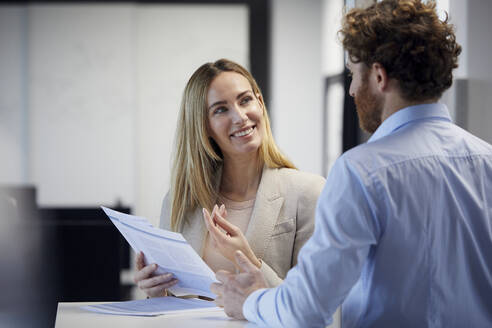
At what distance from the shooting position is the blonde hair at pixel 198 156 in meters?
1.99

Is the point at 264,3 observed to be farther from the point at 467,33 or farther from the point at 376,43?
the point at 376,43

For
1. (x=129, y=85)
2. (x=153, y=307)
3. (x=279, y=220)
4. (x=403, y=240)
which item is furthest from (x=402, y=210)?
(x=129, y=85)

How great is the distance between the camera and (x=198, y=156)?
2035 millimetres

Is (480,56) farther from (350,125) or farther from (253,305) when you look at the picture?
(350,125)

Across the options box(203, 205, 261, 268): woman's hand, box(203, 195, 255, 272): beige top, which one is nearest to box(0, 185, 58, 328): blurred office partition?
box(203, 195, 255, 272): beige top

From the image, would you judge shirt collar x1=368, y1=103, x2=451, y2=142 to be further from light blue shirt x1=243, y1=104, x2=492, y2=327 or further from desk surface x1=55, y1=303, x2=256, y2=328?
desk surface x1=55, y1=303, x2=256, y2=328

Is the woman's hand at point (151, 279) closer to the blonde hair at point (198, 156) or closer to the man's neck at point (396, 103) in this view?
the blonde hair at point (198, 156)

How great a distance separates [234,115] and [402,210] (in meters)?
1.02

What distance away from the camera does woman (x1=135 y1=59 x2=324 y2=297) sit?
1.86 m

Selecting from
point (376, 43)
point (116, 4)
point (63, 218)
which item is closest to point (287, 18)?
point (116, 4)

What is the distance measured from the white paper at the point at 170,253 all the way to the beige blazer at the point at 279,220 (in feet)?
1.27

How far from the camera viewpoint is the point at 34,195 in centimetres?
416

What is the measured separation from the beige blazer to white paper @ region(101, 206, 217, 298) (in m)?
0.39

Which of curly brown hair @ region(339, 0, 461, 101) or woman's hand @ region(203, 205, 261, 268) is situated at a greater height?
curly brown hair @ region(339, 0, 461, 101)
